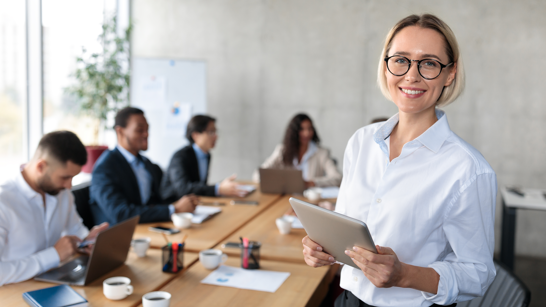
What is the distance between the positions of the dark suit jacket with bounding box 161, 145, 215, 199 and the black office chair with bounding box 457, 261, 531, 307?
7.69 ft

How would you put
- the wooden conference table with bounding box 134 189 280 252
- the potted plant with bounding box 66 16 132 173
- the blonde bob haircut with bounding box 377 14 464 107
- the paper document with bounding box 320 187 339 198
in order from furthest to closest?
the potted plant with bounding box 66 16 132 173, the paper document with bounding box 320 187 339 198, the wooden conference table with bounding box 134 189 280 252, the blonde bob haircut with bounding box 377 14 464 107

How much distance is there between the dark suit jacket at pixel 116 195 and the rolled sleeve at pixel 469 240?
1.96 metres

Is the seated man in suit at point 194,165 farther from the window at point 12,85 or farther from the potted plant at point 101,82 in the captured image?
the window at point 12,85

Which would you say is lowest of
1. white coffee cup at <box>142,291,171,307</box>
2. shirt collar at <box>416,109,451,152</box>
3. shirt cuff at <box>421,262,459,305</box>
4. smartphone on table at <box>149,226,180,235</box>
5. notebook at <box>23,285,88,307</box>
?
smartphone on table at <box>149,226,180,235</box>

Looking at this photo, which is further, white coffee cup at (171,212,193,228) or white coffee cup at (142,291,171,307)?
white coffee cup at (171,212,193,228)

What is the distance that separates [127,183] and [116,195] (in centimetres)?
17

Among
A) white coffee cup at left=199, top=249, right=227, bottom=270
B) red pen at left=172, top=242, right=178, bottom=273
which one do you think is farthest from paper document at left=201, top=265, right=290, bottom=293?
red pen at left=172, top=242, right=178, bottom=273

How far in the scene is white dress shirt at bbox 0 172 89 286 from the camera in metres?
1.84

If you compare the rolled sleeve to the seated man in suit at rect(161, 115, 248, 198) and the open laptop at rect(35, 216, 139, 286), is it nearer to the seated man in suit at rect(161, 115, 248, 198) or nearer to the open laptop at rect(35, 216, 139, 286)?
the open laptop at rect(35, 216, 139, 286)

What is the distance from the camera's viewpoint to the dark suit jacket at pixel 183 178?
3.71 metres

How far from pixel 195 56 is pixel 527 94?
397 centimetres

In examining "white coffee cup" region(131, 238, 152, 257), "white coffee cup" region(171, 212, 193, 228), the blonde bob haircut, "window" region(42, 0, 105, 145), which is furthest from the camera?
"window" region(42, 0, 105, 145)

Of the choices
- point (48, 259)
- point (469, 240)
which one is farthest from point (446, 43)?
point (48, 259)

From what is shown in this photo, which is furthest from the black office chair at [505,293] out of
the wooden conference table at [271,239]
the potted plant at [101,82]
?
the potted plant at [101,82]
